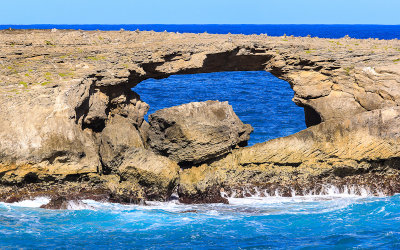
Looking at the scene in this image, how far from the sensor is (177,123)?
23828 mm

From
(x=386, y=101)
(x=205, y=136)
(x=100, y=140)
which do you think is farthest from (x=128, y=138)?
(x=386, y=101)

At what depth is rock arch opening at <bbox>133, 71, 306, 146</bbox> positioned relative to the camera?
41281 mm

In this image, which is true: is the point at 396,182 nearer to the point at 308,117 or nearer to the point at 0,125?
the point at 308,117

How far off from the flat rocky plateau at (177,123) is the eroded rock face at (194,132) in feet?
0.16

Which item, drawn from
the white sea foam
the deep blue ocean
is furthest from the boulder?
the white sea foam

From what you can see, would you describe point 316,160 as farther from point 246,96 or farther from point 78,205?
point 246,96

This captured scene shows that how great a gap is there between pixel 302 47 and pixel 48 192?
13387 mm

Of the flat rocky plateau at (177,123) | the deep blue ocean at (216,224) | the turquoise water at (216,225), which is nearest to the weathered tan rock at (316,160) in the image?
the flat rocky plateau at (177,123)

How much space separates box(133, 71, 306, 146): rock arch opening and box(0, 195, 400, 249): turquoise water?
13.8 metres

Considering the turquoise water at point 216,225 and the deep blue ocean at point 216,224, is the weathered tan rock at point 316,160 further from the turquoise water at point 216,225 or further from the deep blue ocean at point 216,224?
the turquoise water at point 216,225

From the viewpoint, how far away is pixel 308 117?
1128 inches

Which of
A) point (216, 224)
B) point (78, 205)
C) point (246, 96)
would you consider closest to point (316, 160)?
point (216, 224)

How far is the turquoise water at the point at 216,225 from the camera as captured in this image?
731 inches

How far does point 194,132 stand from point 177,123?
85 centimetres
